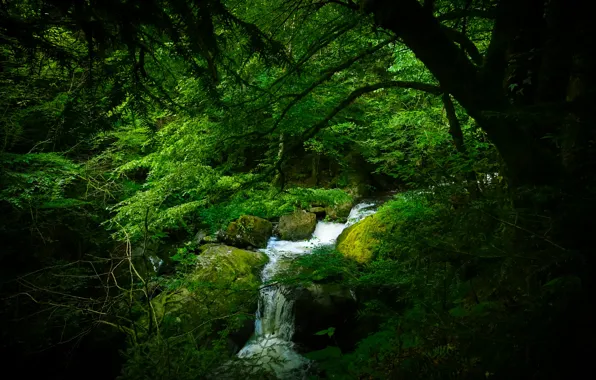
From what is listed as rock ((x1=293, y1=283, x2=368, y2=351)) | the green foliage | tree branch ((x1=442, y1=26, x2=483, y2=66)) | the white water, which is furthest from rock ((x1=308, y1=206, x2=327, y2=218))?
tree branch ((x1=442, y1=26, x2=483, y2=66))

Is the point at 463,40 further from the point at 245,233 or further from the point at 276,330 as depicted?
the point at 245,233

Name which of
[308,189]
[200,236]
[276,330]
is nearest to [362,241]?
[308,189]

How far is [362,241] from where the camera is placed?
7207 millimetres

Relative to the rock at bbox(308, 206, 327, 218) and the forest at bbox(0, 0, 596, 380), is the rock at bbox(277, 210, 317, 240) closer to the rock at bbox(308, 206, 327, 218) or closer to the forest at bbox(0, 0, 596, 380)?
the forest at bbox(0, 0, 596, 380)

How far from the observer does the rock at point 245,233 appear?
30.3 ft

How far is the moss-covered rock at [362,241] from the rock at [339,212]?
9.41ft

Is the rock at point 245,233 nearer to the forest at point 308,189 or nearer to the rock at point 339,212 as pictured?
the forest at point 308,189

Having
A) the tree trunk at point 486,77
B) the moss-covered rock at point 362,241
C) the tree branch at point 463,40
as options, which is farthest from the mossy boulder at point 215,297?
the tree branch at point 463,40

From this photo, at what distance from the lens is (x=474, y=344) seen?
1428 mm

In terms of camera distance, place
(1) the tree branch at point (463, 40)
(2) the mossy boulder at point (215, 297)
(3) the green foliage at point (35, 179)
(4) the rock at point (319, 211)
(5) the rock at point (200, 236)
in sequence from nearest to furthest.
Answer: (1) the tree branch at point (463, 40)
(2) the mossy boulder at point (215, 297)
(3) the green foliage at point (35, 179)
(5) the rock at point (200, 236)
(4) the rock at point (319, 211)

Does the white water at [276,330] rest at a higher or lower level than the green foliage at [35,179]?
lower

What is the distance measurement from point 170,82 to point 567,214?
16.5 ft

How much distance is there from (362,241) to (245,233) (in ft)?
12.3

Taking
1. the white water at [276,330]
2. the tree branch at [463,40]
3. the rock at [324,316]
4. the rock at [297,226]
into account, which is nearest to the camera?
the tree branch at [463,40]
